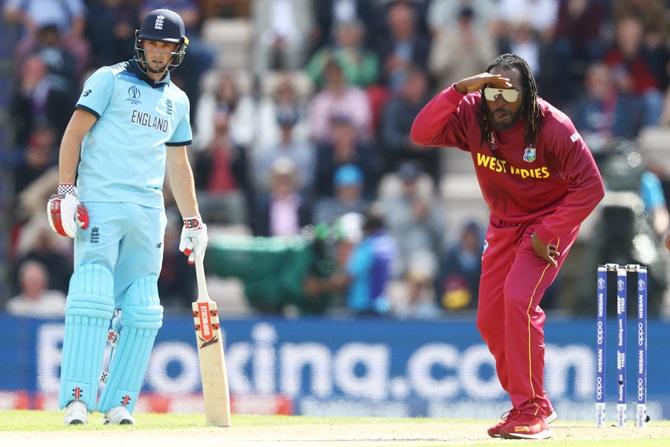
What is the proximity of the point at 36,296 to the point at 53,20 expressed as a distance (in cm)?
361

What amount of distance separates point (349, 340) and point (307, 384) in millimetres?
508

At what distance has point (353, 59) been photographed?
1752cm

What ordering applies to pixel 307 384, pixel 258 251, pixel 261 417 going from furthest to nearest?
pixel 258 251 → pixel 307 384 → pixel 261 417

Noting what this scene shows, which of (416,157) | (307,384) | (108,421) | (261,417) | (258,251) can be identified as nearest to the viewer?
(108,421)

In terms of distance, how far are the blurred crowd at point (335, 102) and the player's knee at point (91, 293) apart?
6031 millimetres

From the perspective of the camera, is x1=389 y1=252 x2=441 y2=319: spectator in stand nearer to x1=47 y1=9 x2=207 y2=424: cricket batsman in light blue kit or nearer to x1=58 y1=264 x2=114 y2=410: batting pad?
x1=47 y1=9 x2=207 y2=424: cricket batsman in light blue kit

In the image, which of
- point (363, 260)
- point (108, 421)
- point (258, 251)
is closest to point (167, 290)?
point (258, 251)

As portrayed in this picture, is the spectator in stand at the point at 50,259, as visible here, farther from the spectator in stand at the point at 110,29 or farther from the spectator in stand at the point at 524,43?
the spectator in stand at the point at 524,43

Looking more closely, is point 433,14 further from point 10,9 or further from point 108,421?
point 108,421

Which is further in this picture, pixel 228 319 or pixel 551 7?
pixel 551 7

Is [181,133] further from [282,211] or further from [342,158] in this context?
[342,158]

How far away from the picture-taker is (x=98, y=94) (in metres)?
8.84

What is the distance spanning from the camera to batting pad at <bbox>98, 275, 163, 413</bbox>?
359 inches

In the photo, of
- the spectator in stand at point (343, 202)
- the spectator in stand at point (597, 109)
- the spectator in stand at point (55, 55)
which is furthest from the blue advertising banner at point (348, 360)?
the spectator in stand at point (55, 55)
